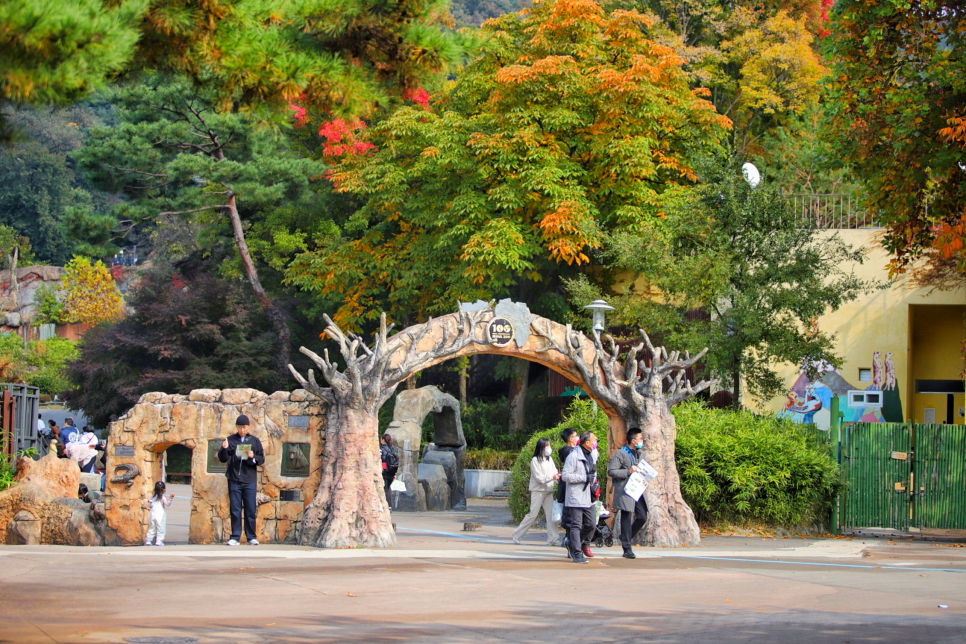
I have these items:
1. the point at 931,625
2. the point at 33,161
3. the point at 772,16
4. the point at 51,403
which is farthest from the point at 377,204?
the point at 33,161

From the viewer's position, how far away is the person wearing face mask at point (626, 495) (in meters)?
14.2

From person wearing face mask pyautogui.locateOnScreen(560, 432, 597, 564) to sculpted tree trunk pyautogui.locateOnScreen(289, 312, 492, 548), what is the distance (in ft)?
9.49

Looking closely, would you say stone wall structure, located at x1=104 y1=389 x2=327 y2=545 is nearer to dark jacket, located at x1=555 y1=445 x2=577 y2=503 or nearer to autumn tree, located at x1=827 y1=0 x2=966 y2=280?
dark jacket, located at x1=555 y1=445 x2=577 y2=503

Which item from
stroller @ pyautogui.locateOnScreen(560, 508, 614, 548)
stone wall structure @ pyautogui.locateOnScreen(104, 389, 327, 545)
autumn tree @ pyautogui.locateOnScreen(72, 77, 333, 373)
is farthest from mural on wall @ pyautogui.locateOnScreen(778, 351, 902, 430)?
autumn tree @ pyautogui.locateOnScreen(72, 77, 333, 373)

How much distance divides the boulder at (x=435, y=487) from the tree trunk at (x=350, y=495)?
8.65 meters

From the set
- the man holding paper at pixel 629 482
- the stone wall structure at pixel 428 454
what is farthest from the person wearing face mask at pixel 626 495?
the stone wall structure at pixel 428 454

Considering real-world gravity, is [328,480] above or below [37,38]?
below

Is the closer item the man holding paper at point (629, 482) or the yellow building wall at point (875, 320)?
the man holding paper at point (629, 482)

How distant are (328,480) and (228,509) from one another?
6.39ft

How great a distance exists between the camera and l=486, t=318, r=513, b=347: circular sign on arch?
16.0m

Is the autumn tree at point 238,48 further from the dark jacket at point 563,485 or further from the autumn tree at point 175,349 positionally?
the autumn tree at point 175,349

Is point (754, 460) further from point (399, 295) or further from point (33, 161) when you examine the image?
point (33, 161)

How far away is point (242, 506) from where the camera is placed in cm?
1535

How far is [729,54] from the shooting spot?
35.4 meters
